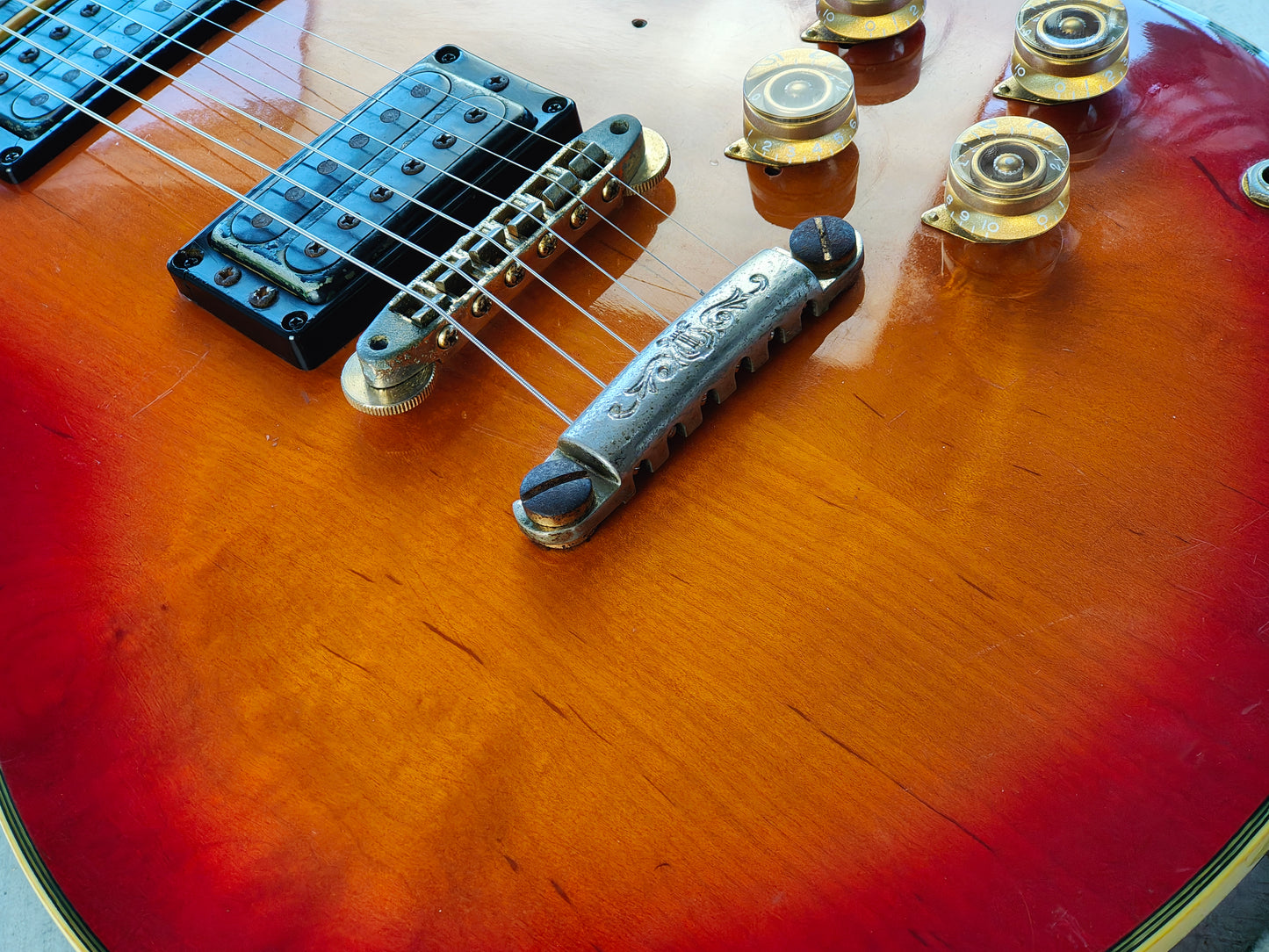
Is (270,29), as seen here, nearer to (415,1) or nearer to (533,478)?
(415,1)

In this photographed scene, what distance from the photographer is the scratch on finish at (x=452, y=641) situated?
0.75 m

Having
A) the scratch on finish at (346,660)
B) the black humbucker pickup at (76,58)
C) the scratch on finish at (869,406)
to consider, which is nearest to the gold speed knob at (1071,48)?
the scratch on finish at (869,406)

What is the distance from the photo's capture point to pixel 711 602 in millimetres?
746

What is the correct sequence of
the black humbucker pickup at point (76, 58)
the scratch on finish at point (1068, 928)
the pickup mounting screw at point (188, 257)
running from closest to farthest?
the scratch on finish at point (1068, 928) → the pickup mounting screw at point (188, 257) → the black humbucker pickup at point (76, 58)

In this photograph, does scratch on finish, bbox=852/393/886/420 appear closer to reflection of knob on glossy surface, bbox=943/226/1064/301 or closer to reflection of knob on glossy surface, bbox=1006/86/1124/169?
reflection of knob on glossy surface, bbox=943/226/1064/301

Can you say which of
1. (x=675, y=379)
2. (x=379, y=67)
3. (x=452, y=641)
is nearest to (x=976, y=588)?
(x=675, y=379)

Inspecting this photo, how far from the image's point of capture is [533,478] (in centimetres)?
75

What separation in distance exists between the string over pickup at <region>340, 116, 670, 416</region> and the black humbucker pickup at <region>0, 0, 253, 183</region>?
510 millimetres

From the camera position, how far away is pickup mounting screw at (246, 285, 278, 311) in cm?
91

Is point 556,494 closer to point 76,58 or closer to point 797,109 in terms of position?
point 797,109

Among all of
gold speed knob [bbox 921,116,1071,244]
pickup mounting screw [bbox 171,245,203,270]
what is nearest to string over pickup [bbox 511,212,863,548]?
gold speed knob [bbox 921,116,1071,244]

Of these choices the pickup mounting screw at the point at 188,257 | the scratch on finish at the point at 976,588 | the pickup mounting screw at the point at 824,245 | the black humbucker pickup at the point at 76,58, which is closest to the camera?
the scratch on finish at the point at 976,588

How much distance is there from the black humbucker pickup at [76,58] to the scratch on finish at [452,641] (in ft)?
2.39

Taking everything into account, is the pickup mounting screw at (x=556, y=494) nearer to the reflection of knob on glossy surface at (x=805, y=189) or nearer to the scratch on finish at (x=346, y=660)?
the scratch on finish at (x=346, y=660)
